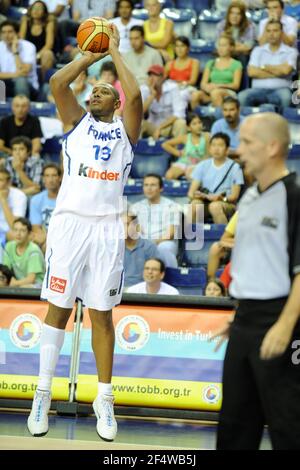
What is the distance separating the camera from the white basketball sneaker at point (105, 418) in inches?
292

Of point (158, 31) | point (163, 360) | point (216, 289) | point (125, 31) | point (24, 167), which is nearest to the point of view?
point (163, 360)

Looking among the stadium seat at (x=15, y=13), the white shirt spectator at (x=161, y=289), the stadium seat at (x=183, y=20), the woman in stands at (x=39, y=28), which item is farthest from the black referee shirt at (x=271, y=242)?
the stadium seat at (x=15, y=13)

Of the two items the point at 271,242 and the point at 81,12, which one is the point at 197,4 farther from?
the point at 271,242

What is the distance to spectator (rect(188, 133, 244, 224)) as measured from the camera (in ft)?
38.9

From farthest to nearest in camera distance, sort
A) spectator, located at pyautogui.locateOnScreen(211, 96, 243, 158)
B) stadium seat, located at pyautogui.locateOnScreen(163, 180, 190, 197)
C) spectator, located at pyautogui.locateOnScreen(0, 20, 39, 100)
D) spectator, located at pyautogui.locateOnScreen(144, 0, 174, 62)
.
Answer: spectator, located at pyautogui.locateOnScreen(144, 0, 174, 62) → spectator, located at pyautogui.locateOnScreen(0, 20, 39, 100) → spectator, located at pyautogui.locateOnScreen(211, 96, 243, 158) → stadium seat, located at pyautogui.locateOnScreen(163, 180, 190, 197)

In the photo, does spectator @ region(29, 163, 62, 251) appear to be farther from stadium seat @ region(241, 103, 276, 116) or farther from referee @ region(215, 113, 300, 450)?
referee @ region(215, 113, 300, 450)

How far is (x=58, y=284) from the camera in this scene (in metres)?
7.36

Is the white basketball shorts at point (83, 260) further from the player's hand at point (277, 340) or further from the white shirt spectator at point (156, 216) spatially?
the white shirt spectator at point (156, 216)

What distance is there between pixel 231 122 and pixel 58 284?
6.17m

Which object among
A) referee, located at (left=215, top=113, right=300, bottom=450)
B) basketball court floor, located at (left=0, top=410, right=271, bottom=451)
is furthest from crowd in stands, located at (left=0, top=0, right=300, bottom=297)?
referee, located at (left=215, top=113, right=300, bottom=450)

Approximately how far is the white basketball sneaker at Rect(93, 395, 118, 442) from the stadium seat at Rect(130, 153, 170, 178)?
21.1ft

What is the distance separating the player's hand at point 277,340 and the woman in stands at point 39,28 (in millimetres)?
11153

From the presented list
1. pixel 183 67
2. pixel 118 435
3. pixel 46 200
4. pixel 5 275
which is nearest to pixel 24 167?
pixel 46 200
